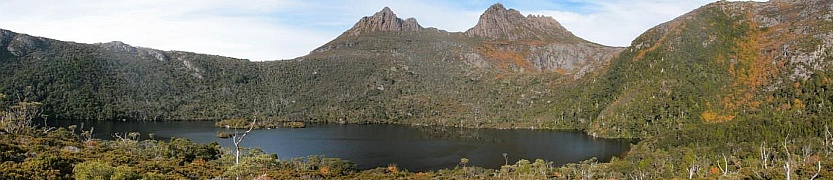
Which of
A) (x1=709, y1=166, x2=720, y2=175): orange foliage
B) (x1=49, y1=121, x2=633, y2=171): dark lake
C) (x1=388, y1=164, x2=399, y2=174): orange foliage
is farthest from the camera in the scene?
(x1=49, y1=121, x2=633, y2=171): dark lake

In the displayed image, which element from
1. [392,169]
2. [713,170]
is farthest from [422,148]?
[713,170]

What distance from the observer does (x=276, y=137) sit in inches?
7500

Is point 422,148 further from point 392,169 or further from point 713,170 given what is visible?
point 713,170

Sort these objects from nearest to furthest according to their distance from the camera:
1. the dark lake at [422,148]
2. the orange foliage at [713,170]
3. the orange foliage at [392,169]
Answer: the orange foliage at [713,170]
the orange foliage at [392,169]
the dark lake at [422,148]

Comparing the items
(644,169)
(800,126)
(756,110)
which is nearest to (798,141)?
(800,126)

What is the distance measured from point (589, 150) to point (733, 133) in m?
36.1

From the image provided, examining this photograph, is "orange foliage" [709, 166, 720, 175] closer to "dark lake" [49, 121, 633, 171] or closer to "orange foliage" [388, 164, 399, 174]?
"dark lake" [49, 121, 633, 171]

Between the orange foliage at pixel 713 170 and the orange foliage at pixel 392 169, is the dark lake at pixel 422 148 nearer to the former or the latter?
the orange foliage at pixel 392 169

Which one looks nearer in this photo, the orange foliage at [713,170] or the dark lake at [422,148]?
the orange foliage at [713,170]

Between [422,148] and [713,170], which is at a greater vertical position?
[713,170]

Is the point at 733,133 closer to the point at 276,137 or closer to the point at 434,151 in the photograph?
the point at 434,151

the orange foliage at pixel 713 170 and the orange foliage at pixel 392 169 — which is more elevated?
the orange foliage at pixel 713 170

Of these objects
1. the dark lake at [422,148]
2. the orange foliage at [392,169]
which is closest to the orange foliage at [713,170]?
the dark lake at [422,148]

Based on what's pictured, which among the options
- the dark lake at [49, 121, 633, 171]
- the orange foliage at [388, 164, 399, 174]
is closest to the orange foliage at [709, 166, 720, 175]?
the dark lake at [49, 121, 633, 171]
